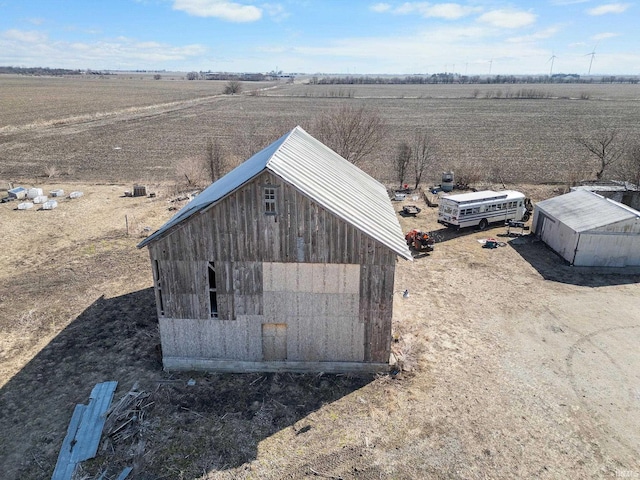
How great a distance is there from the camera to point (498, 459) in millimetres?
12398

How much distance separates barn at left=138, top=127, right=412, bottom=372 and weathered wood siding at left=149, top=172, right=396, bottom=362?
35mm

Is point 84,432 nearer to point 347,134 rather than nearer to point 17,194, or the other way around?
point 17,194

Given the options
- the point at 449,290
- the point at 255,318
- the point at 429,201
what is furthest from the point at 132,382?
the point at 429,201

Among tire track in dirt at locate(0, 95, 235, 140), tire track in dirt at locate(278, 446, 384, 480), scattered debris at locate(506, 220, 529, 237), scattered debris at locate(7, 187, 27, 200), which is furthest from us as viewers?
tire track in dirt at locate(0, 95, 235, 140)

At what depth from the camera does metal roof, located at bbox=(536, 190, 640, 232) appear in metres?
24.7

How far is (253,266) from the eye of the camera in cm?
1525

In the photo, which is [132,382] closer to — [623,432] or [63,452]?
[63,452]

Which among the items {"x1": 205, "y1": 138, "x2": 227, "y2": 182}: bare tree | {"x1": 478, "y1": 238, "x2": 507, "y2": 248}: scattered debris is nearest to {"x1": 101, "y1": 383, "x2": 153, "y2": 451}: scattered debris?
{"x1": 478, "y1": 238, "x2": 507, "y2": 248}: scattered debris

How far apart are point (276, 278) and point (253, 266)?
916 millimetres

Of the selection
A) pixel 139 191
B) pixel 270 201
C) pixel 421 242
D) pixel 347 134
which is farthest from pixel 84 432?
pixel 347 134

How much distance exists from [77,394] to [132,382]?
175cm

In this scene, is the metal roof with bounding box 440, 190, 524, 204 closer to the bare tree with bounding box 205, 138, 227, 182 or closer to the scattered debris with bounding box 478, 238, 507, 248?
the scattered debris with bounding box 478, 238, 507, 248

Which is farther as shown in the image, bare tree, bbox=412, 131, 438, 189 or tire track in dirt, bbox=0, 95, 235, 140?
tire track in dirt, bbox=0, 95, 235, 140

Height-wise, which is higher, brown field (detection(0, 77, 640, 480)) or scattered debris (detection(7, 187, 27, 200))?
scattered debris (detection(7, 187, 27, 200))
